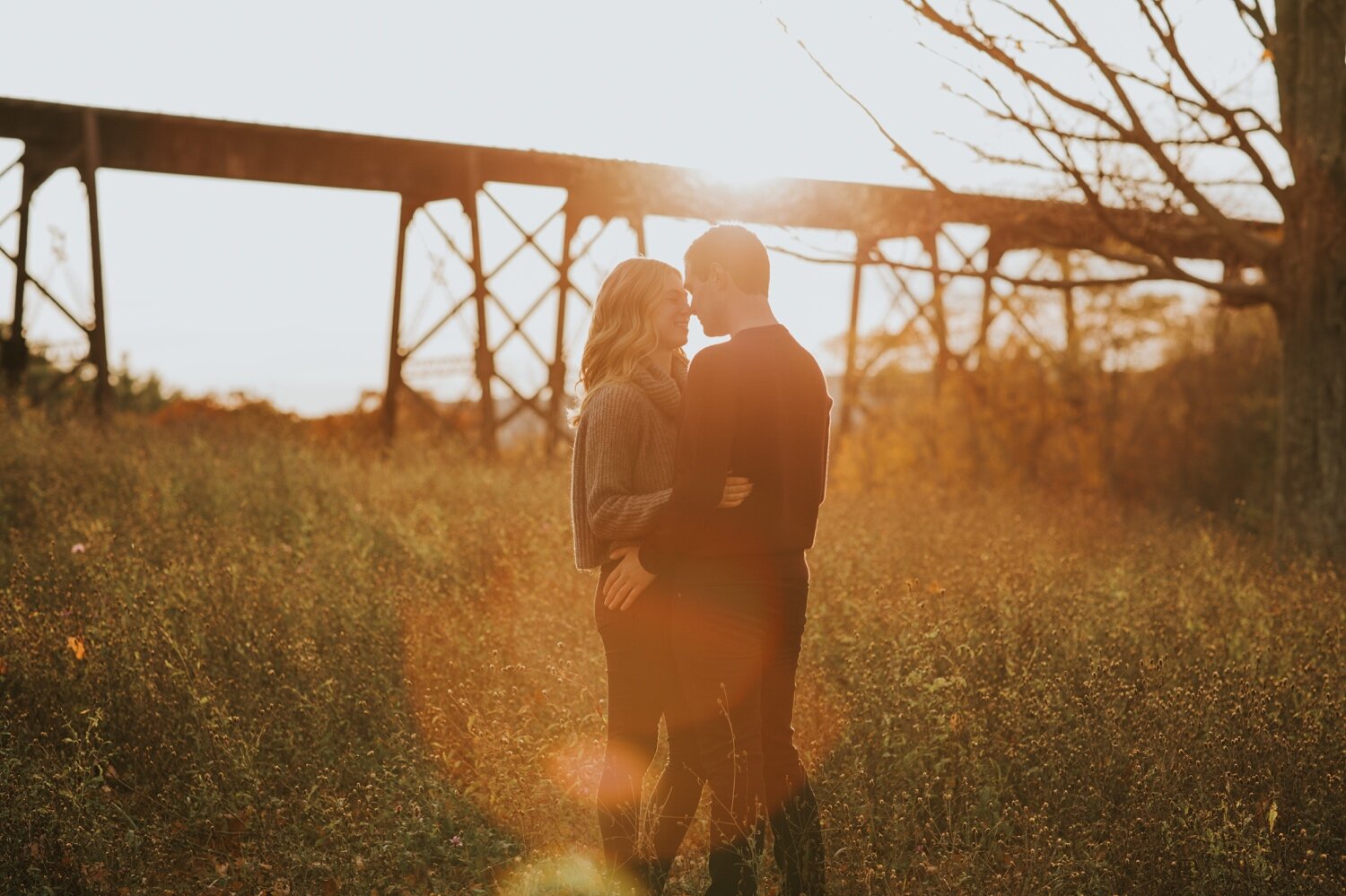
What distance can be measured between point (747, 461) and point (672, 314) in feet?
1.50

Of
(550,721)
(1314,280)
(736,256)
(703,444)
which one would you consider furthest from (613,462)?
(1314,280)

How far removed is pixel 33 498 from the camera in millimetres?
7285

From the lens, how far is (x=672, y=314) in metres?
2.92

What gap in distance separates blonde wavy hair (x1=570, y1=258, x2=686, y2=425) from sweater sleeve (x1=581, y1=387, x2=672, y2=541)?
7 cm

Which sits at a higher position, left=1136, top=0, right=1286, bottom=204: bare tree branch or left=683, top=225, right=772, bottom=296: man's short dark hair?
left=1136, top=0, right=1286, bottom=204: bare tree branch

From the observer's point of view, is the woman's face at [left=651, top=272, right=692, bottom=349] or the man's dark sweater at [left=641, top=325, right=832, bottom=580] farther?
the woman's face at [left=651, top=272, right=692, bottom=349]

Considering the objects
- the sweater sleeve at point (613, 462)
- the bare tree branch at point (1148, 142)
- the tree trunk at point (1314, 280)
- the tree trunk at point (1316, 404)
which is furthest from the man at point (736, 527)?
the tree trunk at point (1316, 404)

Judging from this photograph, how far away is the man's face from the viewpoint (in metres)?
2.73

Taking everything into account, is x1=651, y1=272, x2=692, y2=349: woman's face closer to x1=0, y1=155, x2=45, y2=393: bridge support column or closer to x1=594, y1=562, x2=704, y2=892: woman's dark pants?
x1=594, y1=562, x2=704, y2=892: woman's dark pants

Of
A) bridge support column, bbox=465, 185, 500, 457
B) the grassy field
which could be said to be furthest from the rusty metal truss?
the grassy field

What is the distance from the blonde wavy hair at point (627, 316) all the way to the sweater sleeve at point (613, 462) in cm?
7

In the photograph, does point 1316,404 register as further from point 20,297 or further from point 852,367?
point 20,297

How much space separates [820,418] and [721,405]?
1.13 ft

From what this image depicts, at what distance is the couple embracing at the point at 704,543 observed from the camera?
106 inches
